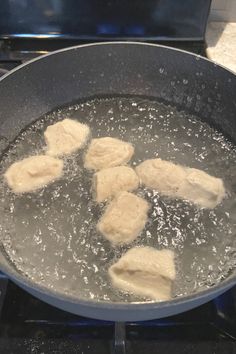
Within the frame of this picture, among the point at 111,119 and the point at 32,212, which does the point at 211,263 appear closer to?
the point at 32,212

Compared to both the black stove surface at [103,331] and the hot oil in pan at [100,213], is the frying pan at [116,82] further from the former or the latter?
the black stove surface at [103,331]

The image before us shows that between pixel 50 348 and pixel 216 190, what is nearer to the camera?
pixel 50 348

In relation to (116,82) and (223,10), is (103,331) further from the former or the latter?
(223,10)

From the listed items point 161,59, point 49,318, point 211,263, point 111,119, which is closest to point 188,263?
point 211,263

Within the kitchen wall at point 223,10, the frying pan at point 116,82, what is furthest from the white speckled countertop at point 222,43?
the frying pan at point 116,82

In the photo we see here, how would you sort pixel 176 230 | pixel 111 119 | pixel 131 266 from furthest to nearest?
pixel 111 119
pixel 176 230
pixel 131 266

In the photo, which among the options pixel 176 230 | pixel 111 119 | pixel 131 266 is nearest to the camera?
pixel 131 266
